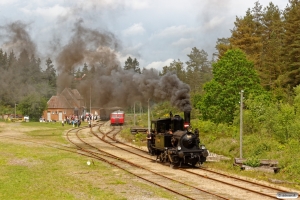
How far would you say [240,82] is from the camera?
4241 centimetres

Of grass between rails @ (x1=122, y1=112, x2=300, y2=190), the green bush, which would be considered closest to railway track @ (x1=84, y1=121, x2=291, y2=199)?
grass between rails @ (x1=122, y1=112, x2=300, y2=190)

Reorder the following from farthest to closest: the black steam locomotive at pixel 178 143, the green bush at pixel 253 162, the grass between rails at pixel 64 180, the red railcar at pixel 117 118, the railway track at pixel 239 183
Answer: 1. the red railcar at pixel 117 118
2. the black steam locomotive at pixel 178 143
3. the green bush at pixel 253 162
4. the railway track at pixel 239 183
5. the grass between rails at pixel 64 180

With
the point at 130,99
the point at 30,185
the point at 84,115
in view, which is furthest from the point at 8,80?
the point at 30,185

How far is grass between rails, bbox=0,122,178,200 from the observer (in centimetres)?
1536

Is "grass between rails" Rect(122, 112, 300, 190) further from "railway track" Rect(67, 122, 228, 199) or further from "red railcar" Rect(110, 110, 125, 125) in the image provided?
"red railcar" Rect(110, 110, 125, 125)

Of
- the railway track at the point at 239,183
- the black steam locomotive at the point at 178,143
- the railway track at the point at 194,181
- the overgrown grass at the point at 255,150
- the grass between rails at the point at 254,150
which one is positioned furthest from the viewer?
the black steam locomotive at the point at 178,143

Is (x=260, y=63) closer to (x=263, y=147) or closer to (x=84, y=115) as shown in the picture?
(x=263, y=147)

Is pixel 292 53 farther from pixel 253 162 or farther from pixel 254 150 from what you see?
pixel 253 162

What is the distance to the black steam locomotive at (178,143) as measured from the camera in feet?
74.0

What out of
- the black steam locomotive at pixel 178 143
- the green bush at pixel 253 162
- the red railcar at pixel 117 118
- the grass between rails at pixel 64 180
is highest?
the red railcar at pixel 117 118

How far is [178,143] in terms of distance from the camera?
2270 cm

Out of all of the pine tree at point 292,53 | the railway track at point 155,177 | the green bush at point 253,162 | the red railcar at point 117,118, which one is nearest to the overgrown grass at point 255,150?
the green bush at point 253,162

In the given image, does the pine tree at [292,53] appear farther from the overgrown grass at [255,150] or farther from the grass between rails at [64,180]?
the grass between rails at [64,180]

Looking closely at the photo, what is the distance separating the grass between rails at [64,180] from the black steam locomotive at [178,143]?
Answer: 11.5ft
